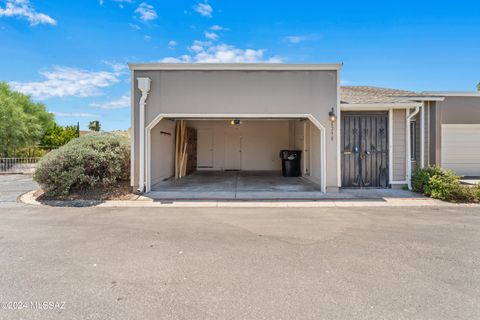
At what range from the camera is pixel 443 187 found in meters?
7.58

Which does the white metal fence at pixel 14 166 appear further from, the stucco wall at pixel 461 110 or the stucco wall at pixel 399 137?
the stucco wall at pixel 461 110

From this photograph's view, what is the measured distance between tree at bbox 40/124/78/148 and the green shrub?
14.3m

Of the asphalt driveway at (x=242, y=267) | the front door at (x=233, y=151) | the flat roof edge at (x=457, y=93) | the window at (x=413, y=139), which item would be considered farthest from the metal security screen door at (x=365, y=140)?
the front door at (x=233, y=151)

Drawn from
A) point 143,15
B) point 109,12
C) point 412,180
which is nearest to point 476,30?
point 412,180

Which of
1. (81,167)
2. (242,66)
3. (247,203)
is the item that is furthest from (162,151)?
(247,203)

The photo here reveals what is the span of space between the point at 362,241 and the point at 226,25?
34.7 ft

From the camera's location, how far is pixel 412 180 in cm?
880

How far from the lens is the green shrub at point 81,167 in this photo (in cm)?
768

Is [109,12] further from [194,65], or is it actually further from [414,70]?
[414,70]

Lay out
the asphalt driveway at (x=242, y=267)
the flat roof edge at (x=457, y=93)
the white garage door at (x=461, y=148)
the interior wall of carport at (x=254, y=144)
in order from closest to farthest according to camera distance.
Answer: the asphalt driveway at (x=242, y=267) → the flat roof edge at (x=457, y=93) → the white garage door at (x=461, y=148) → the interior wall of carport at (x=254, y=144)

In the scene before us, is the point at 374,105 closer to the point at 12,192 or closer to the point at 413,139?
the point at 413,139

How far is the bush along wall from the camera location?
289 inches

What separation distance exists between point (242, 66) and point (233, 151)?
770 cm

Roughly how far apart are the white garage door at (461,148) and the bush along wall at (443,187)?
4670 mm
